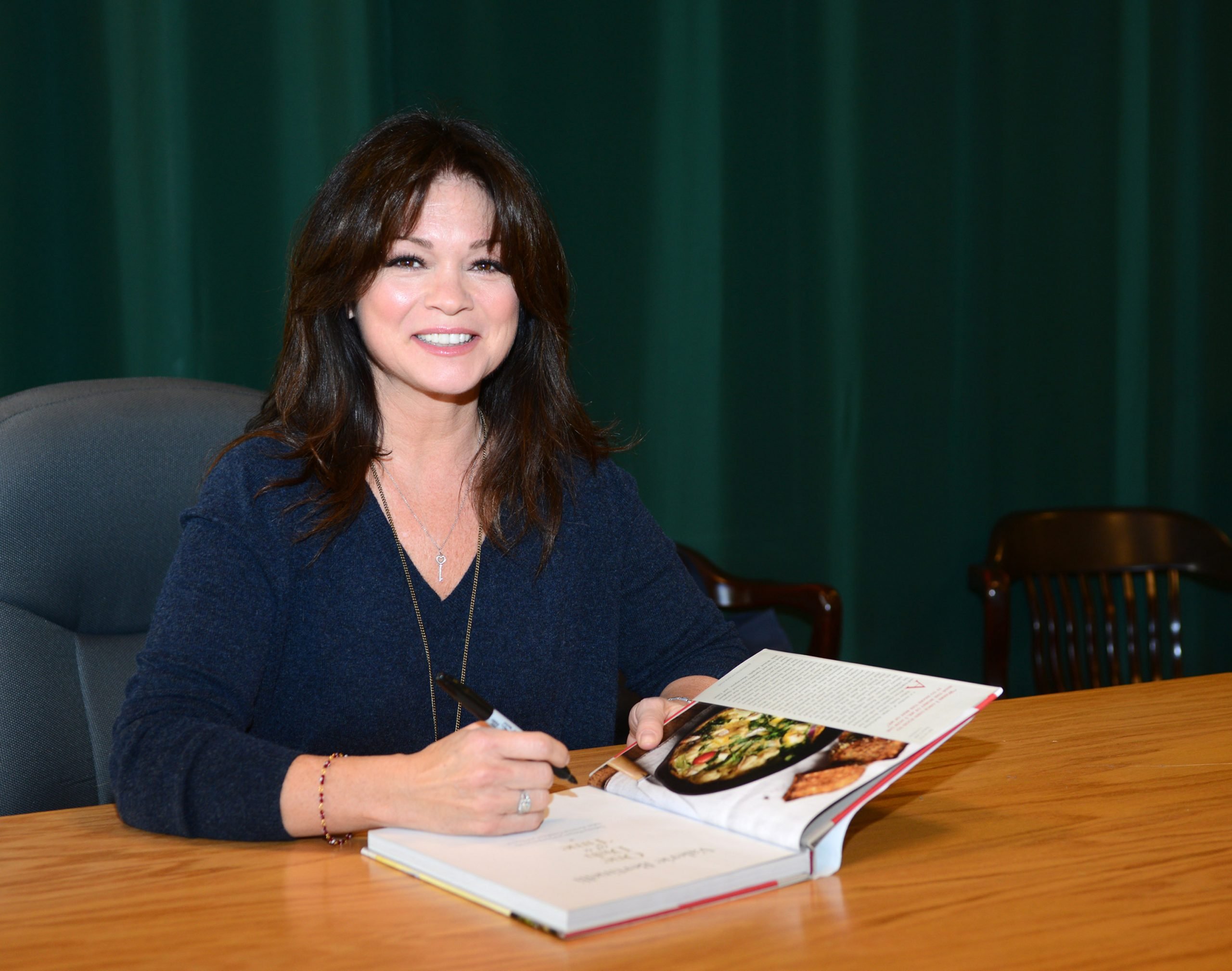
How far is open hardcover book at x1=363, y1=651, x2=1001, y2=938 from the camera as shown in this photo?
0.88 meters

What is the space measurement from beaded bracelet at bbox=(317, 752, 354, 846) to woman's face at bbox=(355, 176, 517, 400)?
58cm

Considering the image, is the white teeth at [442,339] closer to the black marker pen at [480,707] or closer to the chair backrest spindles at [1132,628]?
the black marker pen at [480,707]

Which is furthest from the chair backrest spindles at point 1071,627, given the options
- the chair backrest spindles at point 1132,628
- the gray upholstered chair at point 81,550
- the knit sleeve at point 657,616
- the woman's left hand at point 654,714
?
the gray upholstered chair at point 81,550

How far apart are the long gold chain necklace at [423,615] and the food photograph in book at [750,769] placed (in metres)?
0.34

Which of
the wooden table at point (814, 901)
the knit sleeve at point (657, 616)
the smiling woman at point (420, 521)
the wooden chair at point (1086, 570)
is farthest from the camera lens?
the wooden chair at point (1086, 570)

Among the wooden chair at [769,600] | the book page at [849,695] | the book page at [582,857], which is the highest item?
the book page at [849,695]

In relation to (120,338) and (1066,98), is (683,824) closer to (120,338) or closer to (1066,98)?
(120,338)

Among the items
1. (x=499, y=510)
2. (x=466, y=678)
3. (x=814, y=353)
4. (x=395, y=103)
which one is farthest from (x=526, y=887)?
(x=814, y=353)

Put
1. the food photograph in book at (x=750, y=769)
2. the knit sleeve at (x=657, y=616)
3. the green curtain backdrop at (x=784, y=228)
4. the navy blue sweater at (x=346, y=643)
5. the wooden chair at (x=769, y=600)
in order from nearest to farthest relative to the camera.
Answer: the food photograph in book at (x=750, y=769) → the navy blue sweater at (x=346, y=643) → the knit sleeve at (x=657, y=616) → the green curtain backdrop at (x=784, y=228) → the wooden chair at (x=769, y=600)

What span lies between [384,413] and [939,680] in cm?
83

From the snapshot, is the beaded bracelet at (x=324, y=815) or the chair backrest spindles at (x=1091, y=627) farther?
the chair backrest spindles at (x=1091, y=627)

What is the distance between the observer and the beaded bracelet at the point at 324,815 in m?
1.03

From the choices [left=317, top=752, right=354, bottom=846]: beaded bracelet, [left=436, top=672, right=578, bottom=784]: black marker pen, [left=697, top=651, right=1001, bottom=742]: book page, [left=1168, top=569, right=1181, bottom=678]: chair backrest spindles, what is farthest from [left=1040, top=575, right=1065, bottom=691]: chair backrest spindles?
[left=317, top=752, right=354, bottom=846]: beaded bracelet

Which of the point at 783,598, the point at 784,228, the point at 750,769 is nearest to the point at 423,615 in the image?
the point at 750,769
